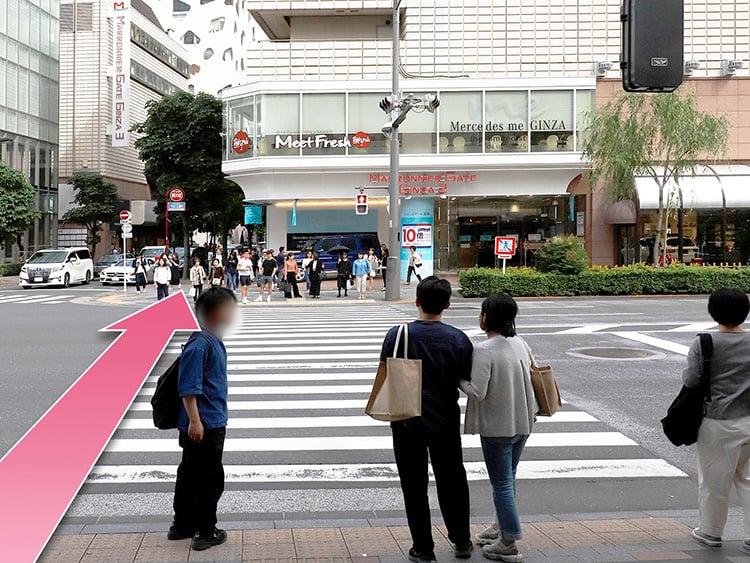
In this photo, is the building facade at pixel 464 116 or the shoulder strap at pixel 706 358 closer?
the shoulder strap at pixel 706 358

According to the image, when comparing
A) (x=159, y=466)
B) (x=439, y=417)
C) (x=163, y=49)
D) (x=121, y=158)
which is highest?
(x=163, y=49)

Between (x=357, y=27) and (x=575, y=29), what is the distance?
10.0m

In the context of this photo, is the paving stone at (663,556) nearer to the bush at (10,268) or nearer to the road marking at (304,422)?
the road marking at (304,422)

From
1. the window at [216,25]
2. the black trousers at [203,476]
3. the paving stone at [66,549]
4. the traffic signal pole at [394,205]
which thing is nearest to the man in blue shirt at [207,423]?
the black trousers at [203,476]

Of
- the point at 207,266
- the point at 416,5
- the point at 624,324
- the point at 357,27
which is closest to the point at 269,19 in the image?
the point at 357,27

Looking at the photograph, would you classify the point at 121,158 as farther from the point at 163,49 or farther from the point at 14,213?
the point at 14,213

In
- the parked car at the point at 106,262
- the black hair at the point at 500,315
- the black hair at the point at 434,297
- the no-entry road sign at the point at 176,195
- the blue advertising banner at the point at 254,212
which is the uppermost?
the no-entry road sign at the point at 176,195

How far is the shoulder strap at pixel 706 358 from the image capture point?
16.1 ft

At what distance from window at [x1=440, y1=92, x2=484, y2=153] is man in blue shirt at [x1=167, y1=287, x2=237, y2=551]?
101 ft

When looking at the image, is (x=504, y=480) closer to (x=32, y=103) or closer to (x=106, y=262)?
(x=106, y=262)

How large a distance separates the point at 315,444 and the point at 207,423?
319cm

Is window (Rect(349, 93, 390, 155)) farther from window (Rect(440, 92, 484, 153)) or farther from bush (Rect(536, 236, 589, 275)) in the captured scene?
bush (Rect(536, 236, 589, 275))

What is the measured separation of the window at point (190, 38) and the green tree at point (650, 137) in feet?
239

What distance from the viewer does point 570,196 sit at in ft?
119
